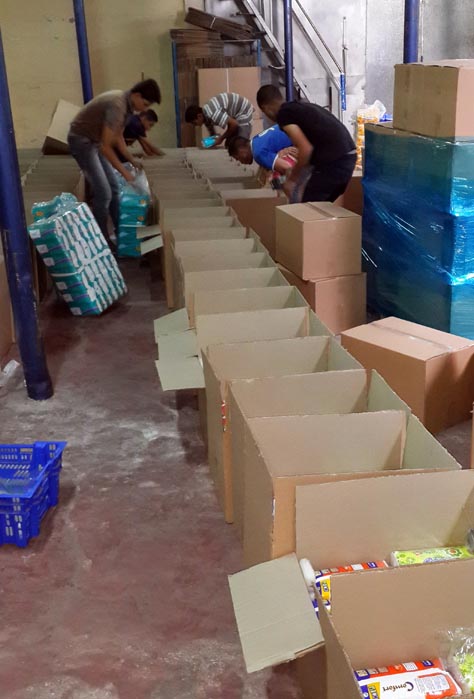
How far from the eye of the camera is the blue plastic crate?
8.17 feet

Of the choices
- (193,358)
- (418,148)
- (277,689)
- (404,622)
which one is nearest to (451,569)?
(404,622)

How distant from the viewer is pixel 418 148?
3.97 metres

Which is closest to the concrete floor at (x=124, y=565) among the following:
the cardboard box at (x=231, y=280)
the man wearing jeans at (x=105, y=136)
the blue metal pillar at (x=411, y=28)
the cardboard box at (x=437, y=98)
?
the cardboard box at (x=231, y=280)

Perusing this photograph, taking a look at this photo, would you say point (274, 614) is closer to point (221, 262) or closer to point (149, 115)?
point (221, 262)

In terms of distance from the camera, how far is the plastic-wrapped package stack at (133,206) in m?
5.75

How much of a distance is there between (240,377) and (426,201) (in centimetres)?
179

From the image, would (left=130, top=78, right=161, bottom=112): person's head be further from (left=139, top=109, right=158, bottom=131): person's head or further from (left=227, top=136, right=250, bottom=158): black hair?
(left=227, top=136, right=250, bottom=158): black hair

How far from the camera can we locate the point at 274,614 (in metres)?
1.71

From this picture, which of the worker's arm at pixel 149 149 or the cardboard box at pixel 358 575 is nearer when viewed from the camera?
the cardboard box at pixel 358 575

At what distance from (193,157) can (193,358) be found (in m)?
4.90

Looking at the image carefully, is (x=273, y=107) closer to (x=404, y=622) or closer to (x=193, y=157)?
(x=193, y=157)

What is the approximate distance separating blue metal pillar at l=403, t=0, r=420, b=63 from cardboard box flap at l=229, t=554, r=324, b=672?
3.75 meters

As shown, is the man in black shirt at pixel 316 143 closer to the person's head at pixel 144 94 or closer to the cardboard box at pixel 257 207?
the cardboard box at pixel 257 207

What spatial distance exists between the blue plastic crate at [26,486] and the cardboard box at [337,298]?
1.97 metres
